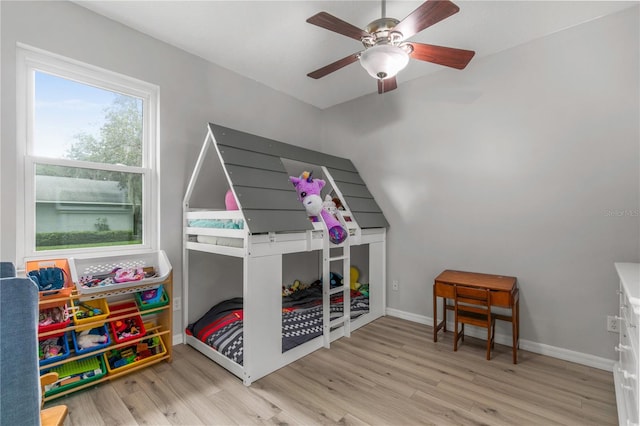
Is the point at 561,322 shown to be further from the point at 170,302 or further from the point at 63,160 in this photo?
the point at 63,160

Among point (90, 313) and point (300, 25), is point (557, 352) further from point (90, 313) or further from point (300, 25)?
point (90, 313)

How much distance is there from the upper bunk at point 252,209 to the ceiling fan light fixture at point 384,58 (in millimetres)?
1129

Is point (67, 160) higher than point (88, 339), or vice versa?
point (67, 160)

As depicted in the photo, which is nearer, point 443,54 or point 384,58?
point 384,58

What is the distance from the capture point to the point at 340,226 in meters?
2.77

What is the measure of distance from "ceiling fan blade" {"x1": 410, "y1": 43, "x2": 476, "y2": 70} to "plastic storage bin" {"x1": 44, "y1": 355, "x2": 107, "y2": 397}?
2.93 m

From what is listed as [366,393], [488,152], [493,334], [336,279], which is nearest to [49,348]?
[366,393]

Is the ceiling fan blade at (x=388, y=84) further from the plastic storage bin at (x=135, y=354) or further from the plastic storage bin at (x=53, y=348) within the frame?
the plastic storage bin at (x=53, y=348)

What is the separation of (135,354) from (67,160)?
150 cm

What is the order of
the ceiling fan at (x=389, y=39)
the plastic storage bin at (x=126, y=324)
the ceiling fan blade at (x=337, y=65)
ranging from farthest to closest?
the plastic storage bin at (x=126, y=324), the ceiling fan blade at (x=337, y=65), the ceiling fan at (x=389, y=39)

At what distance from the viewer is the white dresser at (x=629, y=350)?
3.67 feet

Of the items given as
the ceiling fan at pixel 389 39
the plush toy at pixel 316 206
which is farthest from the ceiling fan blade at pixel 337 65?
the plush toy at pixel 316 206

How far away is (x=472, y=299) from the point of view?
239 centimetres

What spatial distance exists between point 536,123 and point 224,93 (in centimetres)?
286
